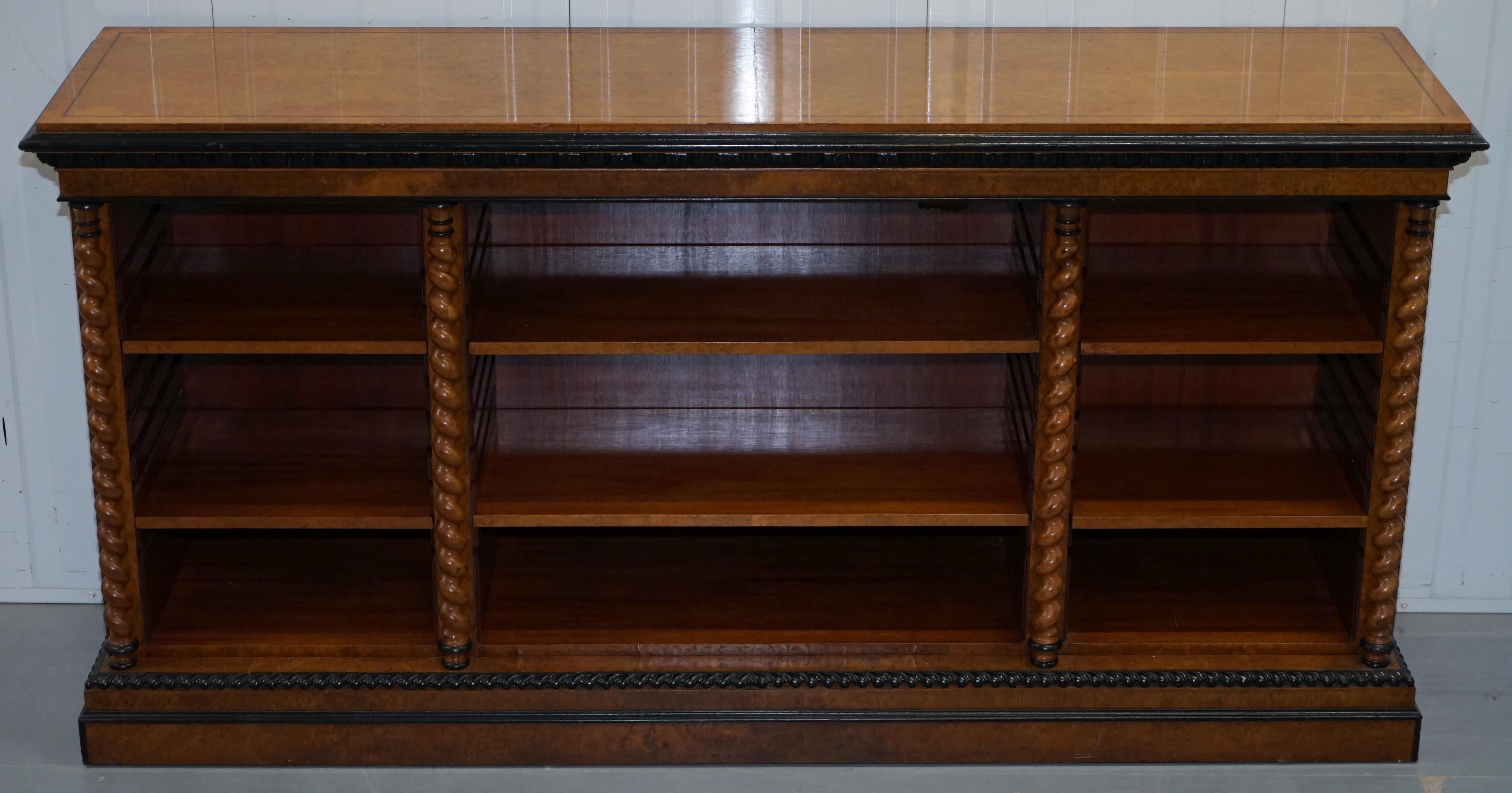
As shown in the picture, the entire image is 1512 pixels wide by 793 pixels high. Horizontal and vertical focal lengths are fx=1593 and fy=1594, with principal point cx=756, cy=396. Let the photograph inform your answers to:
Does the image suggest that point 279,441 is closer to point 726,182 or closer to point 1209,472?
point 726,182

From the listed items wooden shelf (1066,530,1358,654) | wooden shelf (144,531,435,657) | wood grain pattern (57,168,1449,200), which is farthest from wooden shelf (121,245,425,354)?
wooden shelf (1066,530,1358,654)

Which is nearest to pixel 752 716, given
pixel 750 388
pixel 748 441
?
pixel 748 441

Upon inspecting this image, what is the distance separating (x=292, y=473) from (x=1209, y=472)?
197 cm

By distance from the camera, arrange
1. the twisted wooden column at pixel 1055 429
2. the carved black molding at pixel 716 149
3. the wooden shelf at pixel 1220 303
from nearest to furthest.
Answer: the carved black molding at pixel 716 149 < the twisted wooden column at pixel 1055 429 < the wooden shelf at pixel 1220 303

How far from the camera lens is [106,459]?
309cm

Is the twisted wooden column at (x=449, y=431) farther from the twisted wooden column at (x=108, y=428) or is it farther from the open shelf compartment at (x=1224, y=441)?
the open shelf compartment at (x=1224, y=441)

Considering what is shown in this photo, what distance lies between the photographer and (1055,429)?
3068 millimetres

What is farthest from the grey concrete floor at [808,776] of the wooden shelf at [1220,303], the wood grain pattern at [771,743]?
the wooden shelf at [1220,303]

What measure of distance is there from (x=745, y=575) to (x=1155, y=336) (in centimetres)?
108

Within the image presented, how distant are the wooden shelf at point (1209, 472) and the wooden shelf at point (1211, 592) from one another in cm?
15

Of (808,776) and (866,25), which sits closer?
(808,776)

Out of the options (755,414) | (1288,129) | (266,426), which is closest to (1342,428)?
(1288,129)

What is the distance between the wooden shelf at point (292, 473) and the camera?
10.4 ft

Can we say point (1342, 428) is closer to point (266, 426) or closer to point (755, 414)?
point (755, 414)
